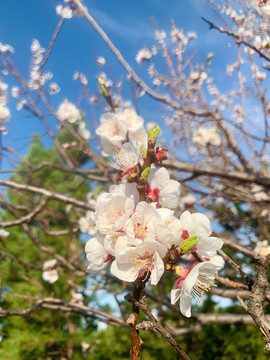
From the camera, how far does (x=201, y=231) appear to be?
0.82 m

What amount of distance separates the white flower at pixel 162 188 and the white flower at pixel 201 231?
17cm

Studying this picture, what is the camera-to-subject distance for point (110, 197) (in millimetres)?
905

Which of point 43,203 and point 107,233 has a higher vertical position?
point 107,233

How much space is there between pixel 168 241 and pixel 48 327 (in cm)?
790

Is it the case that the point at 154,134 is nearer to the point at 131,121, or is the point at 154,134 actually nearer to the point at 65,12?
the point at 131,121

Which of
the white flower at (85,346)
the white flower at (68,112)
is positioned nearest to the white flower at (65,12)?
the white flower at (68,112)

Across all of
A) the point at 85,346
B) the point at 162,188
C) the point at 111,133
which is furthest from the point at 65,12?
the point at 85,346

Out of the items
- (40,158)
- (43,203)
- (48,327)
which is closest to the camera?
(43,203)

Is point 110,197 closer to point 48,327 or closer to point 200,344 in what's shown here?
point 200,344

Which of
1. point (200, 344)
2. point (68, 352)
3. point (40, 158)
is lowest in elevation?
point (68, 352)

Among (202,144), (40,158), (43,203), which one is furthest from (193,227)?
(40,158)

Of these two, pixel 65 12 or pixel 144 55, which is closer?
pixel 65 12

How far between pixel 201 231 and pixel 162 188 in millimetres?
235

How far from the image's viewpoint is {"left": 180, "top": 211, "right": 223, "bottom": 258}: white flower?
81cm
